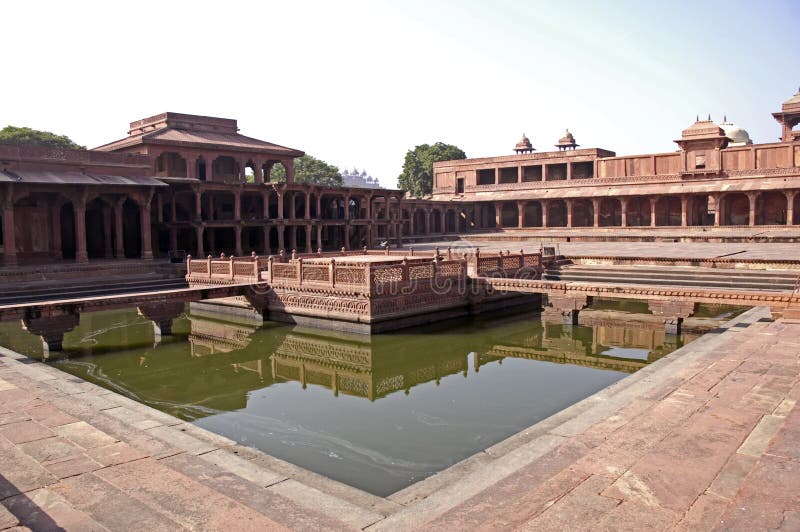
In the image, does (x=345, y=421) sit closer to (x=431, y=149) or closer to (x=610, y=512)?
(x=610, y=512)

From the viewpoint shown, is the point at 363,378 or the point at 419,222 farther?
the point at 419,222

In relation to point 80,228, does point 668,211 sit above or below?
above

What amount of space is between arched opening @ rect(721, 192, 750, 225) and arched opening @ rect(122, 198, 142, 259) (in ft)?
115

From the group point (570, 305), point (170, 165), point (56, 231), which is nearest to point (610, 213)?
point (170, 165)

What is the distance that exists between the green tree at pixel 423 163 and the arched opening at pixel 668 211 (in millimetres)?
31639

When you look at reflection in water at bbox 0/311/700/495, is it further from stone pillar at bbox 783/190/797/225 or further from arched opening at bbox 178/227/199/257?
stone pillar at bbox 783/190/797/225

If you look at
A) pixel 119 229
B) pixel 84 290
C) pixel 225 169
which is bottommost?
pixel 84 290

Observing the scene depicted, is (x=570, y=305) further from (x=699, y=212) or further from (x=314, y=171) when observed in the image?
(x=314, y=171)

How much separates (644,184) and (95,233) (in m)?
35.2

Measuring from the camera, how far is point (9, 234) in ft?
80.7

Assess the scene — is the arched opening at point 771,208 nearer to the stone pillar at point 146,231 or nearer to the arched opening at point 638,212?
the arched opening at point 638,212

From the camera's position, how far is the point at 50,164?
89.0ft

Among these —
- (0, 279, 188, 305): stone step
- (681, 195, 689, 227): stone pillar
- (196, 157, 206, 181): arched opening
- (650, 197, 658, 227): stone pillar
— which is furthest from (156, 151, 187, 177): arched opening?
(681, 195, 689, 227): stone pillar

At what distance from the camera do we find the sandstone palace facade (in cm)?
2766
